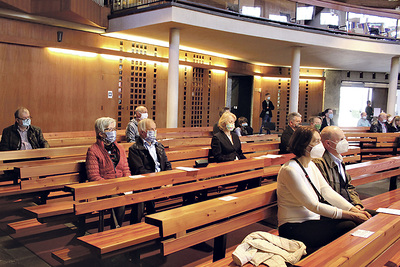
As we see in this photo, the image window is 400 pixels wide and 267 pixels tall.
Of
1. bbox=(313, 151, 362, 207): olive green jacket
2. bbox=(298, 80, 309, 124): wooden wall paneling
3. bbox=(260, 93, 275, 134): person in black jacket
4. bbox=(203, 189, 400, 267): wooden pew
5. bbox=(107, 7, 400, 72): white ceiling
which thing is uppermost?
bbox=(107, 7, 400, 72): white ceiling

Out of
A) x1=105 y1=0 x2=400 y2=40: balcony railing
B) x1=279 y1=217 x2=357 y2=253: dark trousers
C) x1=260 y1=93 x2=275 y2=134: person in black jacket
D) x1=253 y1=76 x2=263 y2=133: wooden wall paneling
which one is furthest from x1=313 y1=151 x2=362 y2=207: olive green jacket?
x1=253 y1=76 x2=263 y2=133: wooden wall paneling

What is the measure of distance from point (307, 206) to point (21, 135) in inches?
186

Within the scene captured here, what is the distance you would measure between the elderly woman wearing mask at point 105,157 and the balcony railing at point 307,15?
21.3ft

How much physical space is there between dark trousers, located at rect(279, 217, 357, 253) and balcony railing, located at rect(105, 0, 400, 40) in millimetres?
8055

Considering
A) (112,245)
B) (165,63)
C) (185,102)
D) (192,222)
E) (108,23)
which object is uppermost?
(108,23)

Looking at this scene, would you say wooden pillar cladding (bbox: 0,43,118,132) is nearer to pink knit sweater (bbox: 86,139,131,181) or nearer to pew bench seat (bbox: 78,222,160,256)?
pink knit sweater (bbox: 86,139,131,181)

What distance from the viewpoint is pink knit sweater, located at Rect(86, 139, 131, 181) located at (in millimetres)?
4090

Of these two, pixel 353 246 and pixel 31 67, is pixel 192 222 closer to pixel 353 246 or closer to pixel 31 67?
pixel 353 246

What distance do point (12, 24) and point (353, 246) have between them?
9935mm

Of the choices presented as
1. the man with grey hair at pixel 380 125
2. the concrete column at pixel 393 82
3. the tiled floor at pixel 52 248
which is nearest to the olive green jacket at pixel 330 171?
the tiled floor at pixel 52 248

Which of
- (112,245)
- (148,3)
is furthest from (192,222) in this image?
(148,3)

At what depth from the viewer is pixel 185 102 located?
14.9 m

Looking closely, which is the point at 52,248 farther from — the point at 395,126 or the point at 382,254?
the point at 395,126

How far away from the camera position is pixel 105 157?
4277 mm
